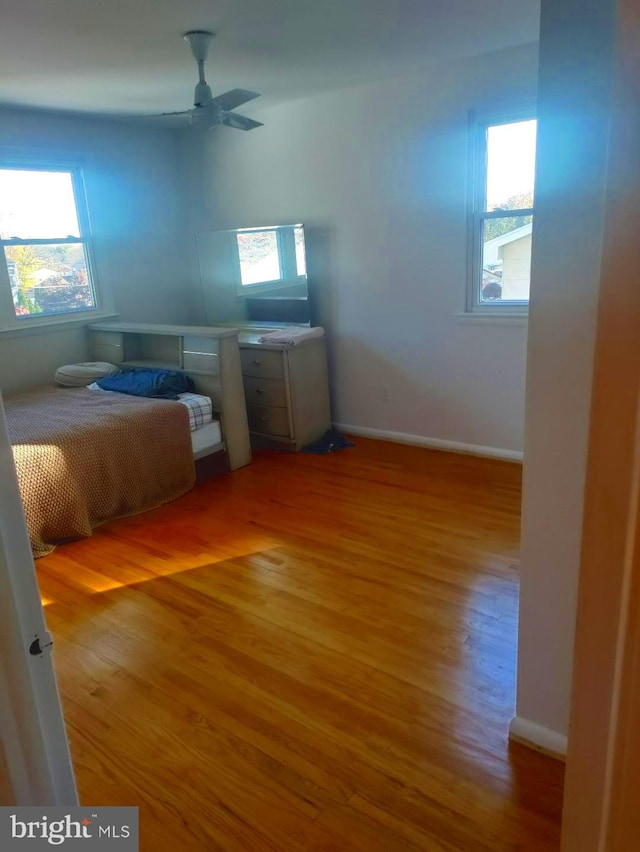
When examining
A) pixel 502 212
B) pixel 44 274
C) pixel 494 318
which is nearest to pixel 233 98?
pixel 502 212

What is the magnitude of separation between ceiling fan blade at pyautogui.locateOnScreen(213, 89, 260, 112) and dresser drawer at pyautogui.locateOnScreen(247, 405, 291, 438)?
1.99 meters

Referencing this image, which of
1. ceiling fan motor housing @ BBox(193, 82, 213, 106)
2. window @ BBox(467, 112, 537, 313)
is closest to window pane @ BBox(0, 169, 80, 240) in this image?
ceiling fan motor housing @ BBox(193, 82, 213, 106)

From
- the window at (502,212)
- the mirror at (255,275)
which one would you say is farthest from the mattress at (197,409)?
the window at (502,212)

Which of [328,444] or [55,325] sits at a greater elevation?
[55,325]

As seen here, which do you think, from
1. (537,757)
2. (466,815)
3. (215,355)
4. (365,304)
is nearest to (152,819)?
(466,815)

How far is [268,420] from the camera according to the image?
4.45 meters

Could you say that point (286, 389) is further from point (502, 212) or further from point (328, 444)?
point (502, 212)

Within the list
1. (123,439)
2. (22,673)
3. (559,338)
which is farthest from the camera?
(123,439)

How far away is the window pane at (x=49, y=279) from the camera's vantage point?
4.32 meters

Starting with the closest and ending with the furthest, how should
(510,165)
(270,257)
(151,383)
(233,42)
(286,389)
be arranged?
(233,42), (510,165), (151,383), (286,389), (270,257)

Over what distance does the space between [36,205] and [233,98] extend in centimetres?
213

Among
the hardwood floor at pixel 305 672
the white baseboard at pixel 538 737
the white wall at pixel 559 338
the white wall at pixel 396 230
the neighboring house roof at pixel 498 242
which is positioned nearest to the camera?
the white wall at pixel 559 338

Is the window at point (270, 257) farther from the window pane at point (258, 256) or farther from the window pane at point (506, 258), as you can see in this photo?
the window pane at point (506, 258)

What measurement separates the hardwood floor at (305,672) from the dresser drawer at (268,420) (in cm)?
92
